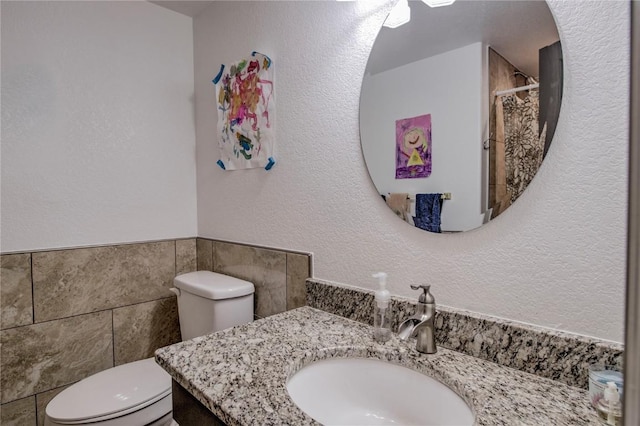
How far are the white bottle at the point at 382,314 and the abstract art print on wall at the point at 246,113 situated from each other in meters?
0.74

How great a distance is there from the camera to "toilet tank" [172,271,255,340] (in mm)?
1478

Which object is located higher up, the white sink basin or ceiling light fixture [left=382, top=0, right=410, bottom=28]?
ceiling light fixture [left=382, top=0, right=410, bottom=28]

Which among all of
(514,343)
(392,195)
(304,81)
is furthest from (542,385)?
(304,81)

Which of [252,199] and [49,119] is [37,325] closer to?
[49,119]

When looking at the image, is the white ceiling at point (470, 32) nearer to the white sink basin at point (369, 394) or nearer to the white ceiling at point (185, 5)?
the white sink basin at point (369, 394)

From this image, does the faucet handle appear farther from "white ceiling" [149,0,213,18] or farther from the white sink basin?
"white ceiling" [149,0,213,18]

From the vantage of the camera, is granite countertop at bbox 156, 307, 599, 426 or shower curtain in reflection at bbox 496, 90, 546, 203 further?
shower curtain in reflection at bbox 496, 90, 546, 203

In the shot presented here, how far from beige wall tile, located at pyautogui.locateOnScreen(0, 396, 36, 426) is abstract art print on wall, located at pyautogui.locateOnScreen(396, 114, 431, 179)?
1.74 metres

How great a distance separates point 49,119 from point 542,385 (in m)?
1.96

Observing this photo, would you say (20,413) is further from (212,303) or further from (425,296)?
(425,296)

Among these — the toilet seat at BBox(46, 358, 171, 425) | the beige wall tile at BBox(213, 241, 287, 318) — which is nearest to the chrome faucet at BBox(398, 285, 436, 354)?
the beige wall tile at BBox(213, 241, 287, 318)

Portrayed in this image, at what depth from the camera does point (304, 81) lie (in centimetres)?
135

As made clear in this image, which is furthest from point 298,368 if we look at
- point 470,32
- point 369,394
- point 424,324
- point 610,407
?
point 470,32

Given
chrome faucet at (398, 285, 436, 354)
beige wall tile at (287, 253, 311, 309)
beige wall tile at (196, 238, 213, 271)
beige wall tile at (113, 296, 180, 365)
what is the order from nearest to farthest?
chrome faucet at (398, 285, 436, 354) < beige wall tile at (287, 253, 311, 309) < beige wall tile at (113, 296, 180, 365) < beige wall tile at (196, 238, 213, 271)
